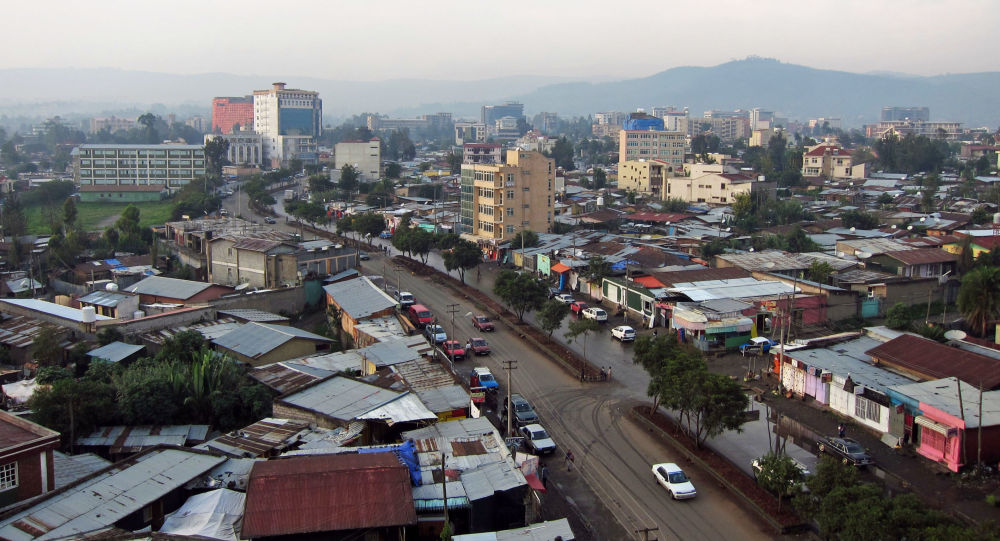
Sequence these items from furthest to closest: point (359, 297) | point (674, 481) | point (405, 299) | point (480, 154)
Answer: point (480, 154)
point (405, 299)
point (359, 297)
point (674, 481)

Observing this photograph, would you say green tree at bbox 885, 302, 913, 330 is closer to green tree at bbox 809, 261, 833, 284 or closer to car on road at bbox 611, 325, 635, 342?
green tree at bbox 809, 261, 833, 284

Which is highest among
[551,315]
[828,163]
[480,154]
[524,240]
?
[480,154]

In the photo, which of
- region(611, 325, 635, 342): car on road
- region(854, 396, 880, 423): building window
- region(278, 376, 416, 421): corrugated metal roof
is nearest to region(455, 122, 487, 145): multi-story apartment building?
region(611, 325, 635, 342): car on road

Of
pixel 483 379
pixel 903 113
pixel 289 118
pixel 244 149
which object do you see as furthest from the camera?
pixel 903 113

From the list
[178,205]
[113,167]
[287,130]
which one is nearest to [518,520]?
[178,205]

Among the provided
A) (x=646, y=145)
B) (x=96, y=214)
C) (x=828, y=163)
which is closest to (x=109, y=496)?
(x=96, y=214)

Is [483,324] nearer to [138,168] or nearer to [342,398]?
[342,398]
